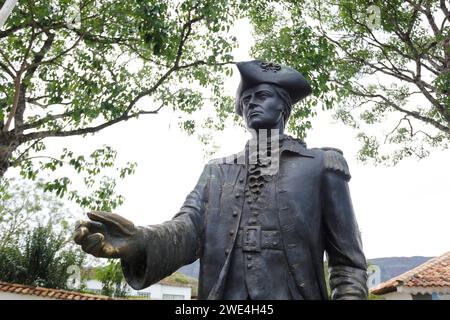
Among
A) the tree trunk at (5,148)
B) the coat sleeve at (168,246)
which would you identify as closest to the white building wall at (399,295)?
the tree trunk at (5,148)

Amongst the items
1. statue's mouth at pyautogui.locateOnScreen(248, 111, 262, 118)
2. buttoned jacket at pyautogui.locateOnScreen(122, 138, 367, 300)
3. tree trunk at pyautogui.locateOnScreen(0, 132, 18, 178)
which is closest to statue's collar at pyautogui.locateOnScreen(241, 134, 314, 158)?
buttoned jacket at pyautogui.locateOnScreen(122, 138, 367, 300)

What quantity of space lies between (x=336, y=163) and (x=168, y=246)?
967 millimetres

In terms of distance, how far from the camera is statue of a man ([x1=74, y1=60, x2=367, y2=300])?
2236 millimetres

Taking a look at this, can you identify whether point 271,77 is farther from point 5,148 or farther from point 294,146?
point 5,148

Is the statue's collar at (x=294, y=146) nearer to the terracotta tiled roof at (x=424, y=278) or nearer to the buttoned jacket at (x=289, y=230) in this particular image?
the buttoned jacket at (x=289, y=230)

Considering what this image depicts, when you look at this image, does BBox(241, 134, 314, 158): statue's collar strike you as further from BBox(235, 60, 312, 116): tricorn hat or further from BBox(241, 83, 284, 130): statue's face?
BBox(235, 60, 312, 116): tricorn hat

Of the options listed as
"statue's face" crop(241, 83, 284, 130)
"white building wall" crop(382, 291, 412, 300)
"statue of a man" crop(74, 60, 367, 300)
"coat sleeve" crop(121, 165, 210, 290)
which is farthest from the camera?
"white building wall" crop(382, 291, 412, 300)

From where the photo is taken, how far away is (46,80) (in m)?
9.20

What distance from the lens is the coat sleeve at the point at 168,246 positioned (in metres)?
2.13

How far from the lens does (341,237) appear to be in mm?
2434
